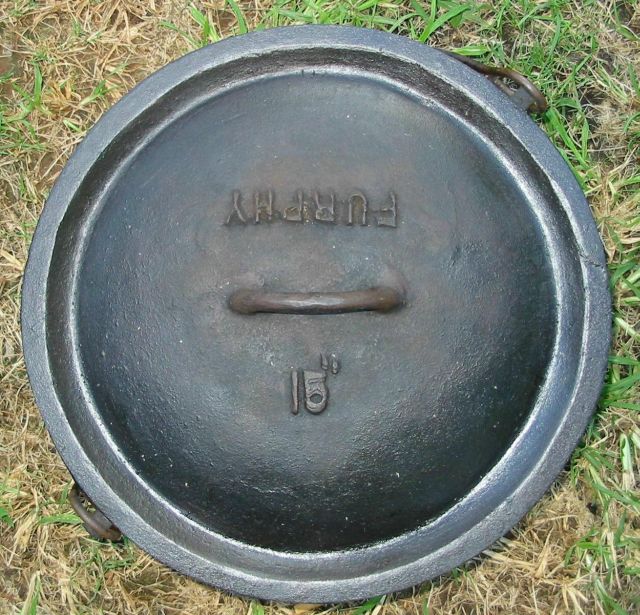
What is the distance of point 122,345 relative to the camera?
1591 millimetres

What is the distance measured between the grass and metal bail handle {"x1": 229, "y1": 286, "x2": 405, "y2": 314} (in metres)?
1.19

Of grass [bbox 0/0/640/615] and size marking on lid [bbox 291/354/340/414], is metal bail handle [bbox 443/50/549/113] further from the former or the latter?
size marking on lid [bbox 291/354/340/414]

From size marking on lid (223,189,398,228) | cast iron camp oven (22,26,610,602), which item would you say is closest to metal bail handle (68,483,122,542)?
cast iron camp oven (22,26,610,602)

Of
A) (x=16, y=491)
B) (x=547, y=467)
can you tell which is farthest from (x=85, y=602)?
(x=547, y=467)

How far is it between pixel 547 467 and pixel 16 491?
1.62 meters

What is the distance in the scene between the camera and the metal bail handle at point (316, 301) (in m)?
1.28

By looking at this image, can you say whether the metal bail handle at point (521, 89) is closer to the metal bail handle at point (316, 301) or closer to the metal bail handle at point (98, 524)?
the metal bail handle at point (316, 301)

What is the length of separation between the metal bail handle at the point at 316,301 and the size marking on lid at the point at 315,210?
147 millimetres

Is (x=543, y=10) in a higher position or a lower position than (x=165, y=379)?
higher

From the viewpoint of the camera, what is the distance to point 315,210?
1.46m

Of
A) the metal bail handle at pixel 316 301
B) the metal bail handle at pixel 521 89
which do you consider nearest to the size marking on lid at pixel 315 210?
the metal bail handle at pixel 316 301

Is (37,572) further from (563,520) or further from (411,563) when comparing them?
(563,520)

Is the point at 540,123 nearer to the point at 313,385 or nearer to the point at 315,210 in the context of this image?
the point at 315,210

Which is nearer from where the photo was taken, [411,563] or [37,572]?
[411,563]
